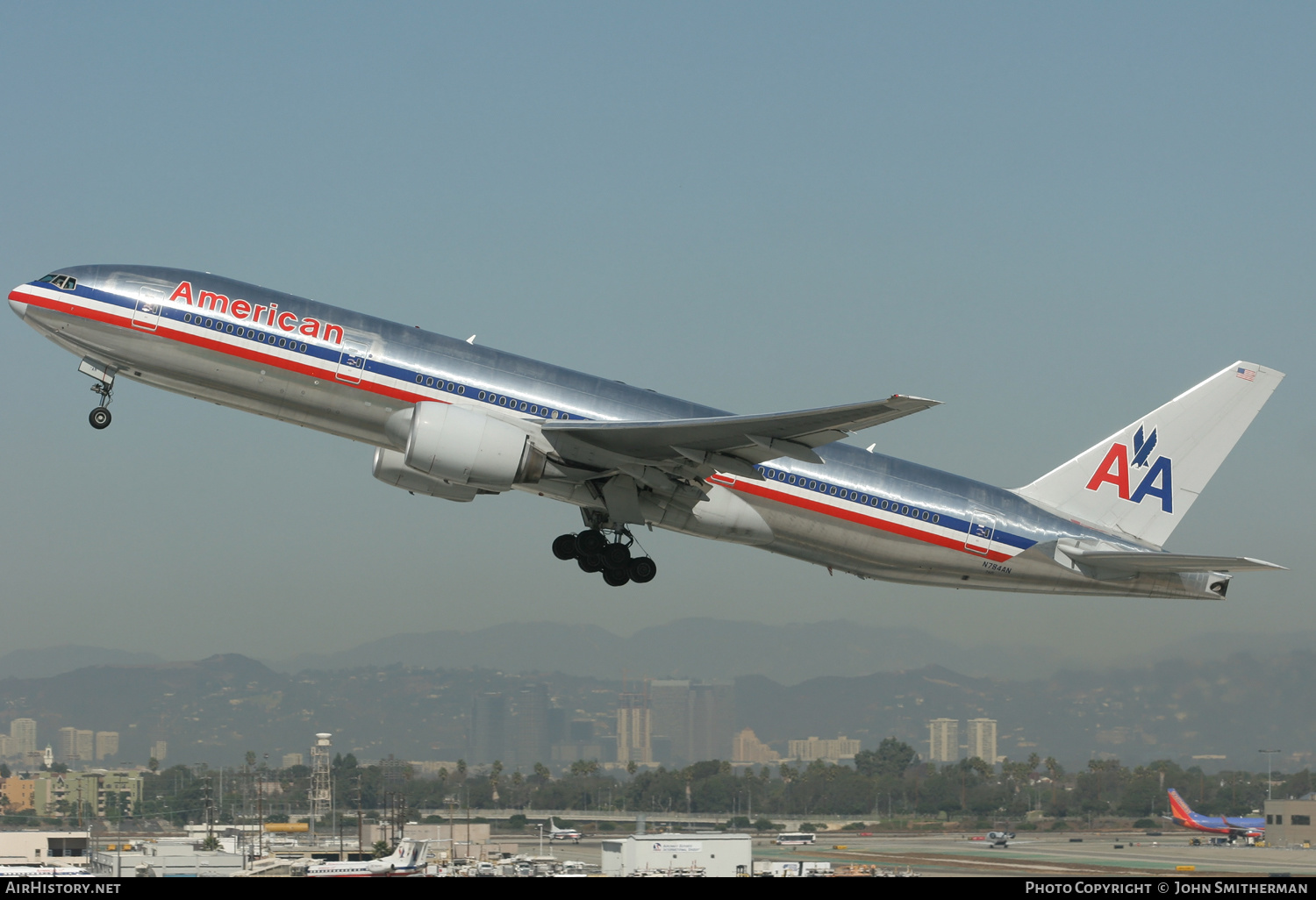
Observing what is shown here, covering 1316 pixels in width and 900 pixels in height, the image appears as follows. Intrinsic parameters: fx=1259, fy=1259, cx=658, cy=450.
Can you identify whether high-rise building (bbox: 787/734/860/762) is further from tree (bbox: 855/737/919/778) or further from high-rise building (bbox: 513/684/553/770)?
high-rise building (bbox: 513/684/553/770)

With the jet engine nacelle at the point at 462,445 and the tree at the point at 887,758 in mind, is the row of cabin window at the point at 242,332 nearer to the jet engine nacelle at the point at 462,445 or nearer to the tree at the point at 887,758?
the jet engine nacelle at the point at 462,445

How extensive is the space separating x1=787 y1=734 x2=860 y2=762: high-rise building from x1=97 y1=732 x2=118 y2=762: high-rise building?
58.7m

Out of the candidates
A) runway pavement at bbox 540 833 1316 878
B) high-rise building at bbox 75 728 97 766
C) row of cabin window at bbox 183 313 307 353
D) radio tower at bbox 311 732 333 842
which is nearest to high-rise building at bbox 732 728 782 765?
runway pavement at bbox 540 833 1316 878

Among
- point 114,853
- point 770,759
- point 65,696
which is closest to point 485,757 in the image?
point 770,759

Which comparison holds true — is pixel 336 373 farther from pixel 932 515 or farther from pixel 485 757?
pixel 485 757

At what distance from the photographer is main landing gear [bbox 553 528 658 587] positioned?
30359 millimetres

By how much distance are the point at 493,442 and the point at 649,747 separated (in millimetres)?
60869

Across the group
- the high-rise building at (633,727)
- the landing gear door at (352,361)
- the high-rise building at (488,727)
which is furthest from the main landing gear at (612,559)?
the high-rise building at (488,727)

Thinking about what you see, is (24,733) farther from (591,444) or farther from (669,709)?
(591,444)

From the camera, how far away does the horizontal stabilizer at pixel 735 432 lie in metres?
24.2

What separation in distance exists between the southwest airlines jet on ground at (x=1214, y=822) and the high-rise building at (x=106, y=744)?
281 feet

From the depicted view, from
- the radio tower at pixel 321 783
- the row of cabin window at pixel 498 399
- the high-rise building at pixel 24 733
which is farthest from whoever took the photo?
the high-rise building at pixel 24 733

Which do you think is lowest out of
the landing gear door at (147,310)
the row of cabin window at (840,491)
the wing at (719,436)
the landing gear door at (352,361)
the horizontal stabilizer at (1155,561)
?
the horizontal stabilizer at (1155,561)
